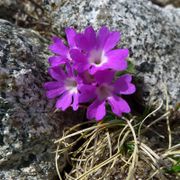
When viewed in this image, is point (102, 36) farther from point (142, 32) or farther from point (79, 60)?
point (142, 32)

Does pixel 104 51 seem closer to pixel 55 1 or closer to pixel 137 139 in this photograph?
pixel 137 139

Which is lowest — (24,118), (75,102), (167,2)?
(24,118)

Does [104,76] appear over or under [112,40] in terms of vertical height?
under

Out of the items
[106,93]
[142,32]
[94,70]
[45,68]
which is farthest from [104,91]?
[142,32]

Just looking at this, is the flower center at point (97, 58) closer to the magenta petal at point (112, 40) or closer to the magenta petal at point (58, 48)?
the magenta petal at point (112, 40)

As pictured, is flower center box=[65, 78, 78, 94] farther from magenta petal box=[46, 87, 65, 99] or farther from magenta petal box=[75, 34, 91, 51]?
magenta petal box=[75, 34, 91, 51]

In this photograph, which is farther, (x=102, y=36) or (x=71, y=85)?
(x=71, y=85)

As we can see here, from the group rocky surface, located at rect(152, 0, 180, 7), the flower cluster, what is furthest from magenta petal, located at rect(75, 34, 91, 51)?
rocky surface, located at rect(152, 0, 180, 7)
